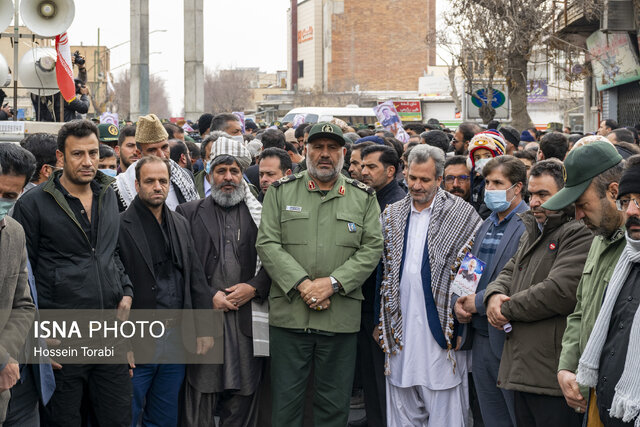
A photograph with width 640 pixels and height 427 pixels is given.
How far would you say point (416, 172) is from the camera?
5777 millimetres

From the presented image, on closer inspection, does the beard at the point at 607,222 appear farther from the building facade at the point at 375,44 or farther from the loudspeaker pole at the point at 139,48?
the building facade at the point at 375,44

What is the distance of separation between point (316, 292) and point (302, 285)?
108 millimetres

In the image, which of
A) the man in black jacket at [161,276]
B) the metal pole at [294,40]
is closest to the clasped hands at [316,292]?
the man in black jacket at [161,276]

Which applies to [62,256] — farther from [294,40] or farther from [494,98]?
[294,40]

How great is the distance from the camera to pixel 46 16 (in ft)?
37.1

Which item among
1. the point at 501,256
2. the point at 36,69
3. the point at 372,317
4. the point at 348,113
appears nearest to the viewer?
the point at 501,256

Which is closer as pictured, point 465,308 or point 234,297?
point 465,308

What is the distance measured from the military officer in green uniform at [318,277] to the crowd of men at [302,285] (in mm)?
14

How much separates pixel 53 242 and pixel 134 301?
75 centimetres

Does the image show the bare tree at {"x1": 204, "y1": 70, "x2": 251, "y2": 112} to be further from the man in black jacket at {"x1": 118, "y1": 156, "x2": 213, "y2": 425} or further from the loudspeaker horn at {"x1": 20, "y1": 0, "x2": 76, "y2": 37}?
the man in black jacket at {"x1": 118, "y1": 156, "x2": 213, "y2": 425}

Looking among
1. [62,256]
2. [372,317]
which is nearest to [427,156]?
[372,317]

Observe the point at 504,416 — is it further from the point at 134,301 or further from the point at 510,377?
the point at 134,301

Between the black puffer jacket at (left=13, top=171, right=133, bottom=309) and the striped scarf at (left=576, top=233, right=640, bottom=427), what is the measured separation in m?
2.94

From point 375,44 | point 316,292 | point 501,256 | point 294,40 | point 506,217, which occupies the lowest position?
point 316,292
